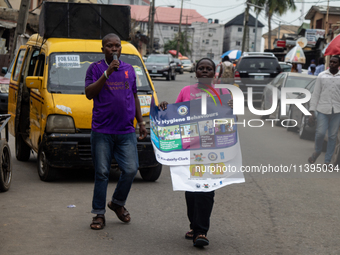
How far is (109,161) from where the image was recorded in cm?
540

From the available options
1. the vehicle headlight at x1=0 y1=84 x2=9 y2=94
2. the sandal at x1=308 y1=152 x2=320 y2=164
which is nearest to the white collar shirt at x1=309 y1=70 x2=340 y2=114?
the sandal at x1=308 y1=152 x2=320 y2=164

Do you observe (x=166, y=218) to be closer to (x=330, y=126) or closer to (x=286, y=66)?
(x=330, y=126)

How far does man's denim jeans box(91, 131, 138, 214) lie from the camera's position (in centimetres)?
530

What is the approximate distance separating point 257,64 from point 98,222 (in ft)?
53.3

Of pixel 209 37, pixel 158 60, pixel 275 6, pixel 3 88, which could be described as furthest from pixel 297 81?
pixel 209 37

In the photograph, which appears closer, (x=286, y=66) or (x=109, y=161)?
(x=109, y=161)

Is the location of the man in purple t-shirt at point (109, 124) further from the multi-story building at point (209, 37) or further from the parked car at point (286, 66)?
the multi-story building at point (209, 37)

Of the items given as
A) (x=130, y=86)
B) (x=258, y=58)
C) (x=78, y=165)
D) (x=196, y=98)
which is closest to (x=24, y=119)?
(x=78, y=165)

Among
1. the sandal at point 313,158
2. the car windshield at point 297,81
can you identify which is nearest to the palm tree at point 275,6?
the car windshield at point 297,81

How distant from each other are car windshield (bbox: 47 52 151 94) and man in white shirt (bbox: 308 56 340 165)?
10.7 feet

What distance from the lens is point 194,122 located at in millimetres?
4914

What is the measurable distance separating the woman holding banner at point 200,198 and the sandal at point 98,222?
2.85 feet

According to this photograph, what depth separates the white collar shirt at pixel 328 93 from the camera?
9.27 meters

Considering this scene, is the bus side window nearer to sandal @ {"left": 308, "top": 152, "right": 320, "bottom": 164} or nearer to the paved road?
the paved road
